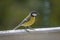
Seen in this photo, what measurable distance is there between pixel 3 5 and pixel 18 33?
2058mm

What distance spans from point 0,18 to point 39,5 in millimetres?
567

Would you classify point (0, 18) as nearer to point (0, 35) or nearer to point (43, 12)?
point (43, 12)

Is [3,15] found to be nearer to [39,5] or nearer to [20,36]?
[39,5]

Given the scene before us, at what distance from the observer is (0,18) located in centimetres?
342

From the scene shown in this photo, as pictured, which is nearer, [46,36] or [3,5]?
[46,36]

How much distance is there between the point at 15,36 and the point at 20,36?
29 millimetres

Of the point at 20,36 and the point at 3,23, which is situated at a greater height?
the point at 20,36

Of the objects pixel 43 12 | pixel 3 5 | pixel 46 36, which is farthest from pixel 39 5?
pixel 46 36

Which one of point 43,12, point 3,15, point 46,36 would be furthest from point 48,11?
point 46,36

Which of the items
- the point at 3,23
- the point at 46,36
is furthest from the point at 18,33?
the point at 3,23

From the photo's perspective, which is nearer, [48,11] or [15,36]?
[15,36]

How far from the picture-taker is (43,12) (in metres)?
3.40

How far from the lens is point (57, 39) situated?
4.72ft

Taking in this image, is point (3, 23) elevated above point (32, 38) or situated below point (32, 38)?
below
